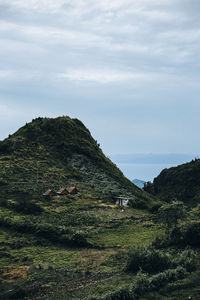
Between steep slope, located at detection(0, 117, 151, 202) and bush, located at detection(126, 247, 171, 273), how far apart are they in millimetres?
54250

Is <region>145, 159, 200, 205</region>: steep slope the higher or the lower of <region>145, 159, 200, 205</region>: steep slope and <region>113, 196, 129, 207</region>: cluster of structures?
the higher

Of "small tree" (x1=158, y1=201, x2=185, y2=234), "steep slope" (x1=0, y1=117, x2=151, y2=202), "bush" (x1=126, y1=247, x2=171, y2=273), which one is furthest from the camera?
"steep slope" (x1=0, y1=117, x2=151, y2=202)

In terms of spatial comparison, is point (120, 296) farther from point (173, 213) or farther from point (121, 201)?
point (121, 201)

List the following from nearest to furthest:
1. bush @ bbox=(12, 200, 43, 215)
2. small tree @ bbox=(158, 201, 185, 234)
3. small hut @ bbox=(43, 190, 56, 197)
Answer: small tree @ bbox=(158, 201, 185, 234) → bush @ bbox=(12, 200, 43, 215) → small hut @ bbox=(43, 190, 56, 197)

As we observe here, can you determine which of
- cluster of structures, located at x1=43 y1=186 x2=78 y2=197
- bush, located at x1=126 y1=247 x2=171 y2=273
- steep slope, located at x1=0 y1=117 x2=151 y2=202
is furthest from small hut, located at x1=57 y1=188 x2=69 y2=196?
bush, located at x1=126 y1=247 x2=171 y2=273

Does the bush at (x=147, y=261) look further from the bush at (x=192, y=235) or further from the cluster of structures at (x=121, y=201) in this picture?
the cluster of structures at (x=121, y=201)

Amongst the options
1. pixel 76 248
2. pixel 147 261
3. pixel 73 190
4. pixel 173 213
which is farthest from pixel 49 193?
pixel 147 261

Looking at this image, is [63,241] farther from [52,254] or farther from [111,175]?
[111,175]

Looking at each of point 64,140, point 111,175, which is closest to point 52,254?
point 111,175

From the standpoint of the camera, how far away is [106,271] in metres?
48.2

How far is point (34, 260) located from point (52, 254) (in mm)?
3986

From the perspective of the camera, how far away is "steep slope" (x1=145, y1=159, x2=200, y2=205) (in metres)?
145

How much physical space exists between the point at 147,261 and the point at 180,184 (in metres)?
113

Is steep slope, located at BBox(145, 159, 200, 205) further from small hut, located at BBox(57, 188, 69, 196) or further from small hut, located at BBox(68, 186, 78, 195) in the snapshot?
small hut, located at BBox(57, 188, 69, 196)
